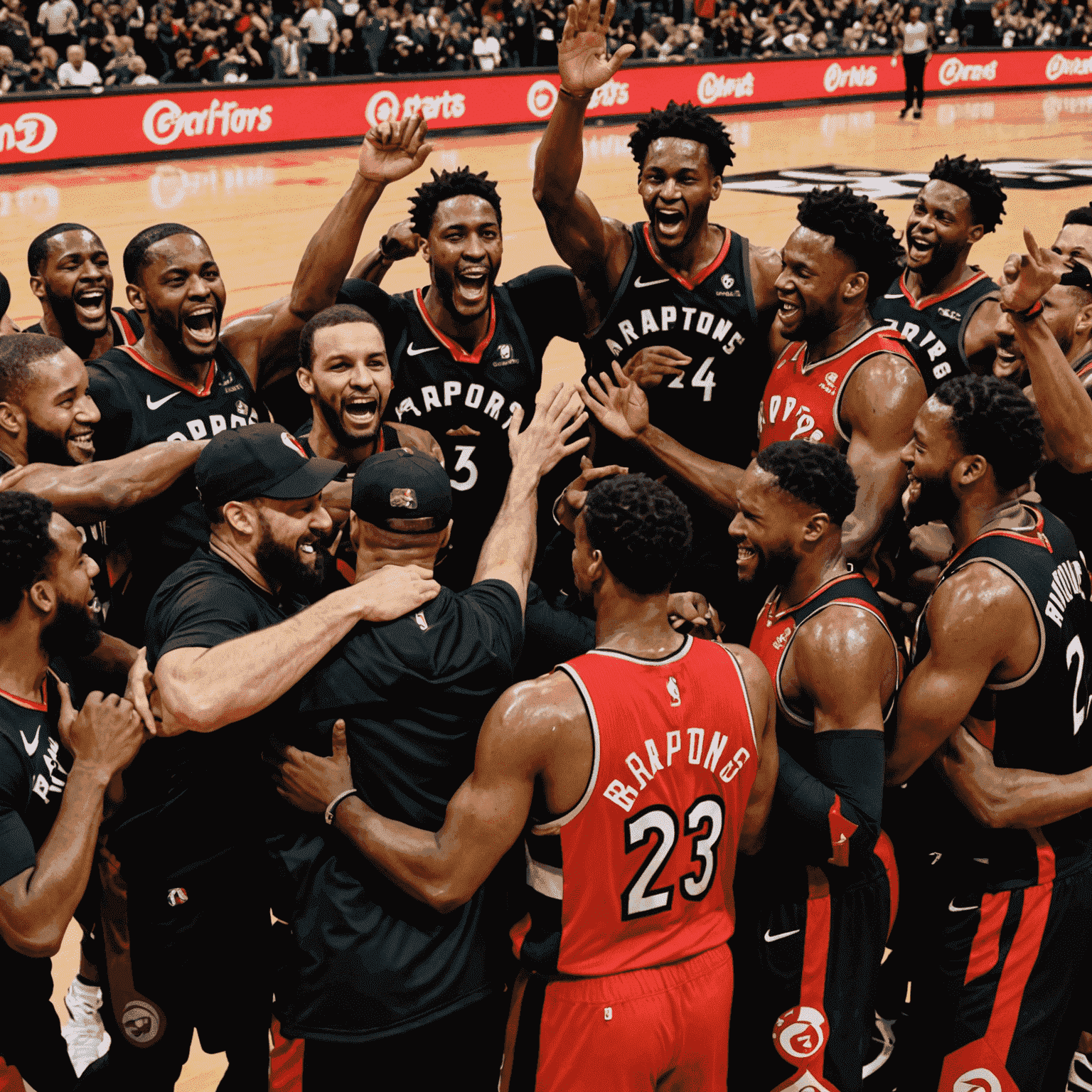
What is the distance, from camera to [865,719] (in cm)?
314

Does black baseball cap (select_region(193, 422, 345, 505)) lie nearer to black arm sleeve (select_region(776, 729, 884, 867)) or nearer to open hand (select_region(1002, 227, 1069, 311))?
black arm sleeve (select_region(776, 729, 884, 867))

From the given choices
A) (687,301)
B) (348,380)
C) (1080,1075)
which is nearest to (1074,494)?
(687,301)

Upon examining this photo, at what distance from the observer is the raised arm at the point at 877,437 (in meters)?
4.20

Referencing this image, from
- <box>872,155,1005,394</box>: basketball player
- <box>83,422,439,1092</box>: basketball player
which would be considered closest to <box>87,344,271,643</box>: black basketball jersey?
<box>83,422,439,1092</box>: basketball player

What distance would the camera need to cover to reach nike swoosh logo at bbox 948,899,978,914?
11.5 feet

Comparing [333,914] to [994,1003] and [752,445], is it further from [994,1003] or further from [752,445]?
[752,445]

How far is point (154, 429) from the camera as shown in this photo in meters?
4.46

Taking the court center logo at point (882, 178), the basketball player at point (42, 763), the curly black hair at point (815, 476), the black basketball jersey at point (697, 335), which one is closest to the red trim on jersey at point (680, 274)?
the black basketball jersey at point (697, 335)

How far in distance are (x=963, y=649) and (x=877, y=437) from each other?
4.00 feet

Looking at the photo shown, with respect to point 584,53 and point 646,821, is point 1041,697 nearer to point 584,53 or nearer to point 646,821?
point 646,821

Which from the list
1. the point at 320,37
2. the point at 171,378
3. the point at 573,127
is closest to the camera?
the point at 171,378

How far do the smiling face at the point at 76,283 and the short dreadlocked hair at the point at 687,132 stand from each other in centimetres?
247

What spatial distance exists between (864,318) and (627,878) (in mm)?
2599

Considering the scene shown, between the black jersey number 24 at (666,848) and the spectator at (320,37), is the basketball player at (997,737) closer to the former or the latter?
the black jersey number 24 at (666,848)
